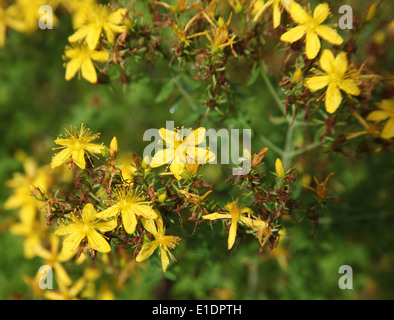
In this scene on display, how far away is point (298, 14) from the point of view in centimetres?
180

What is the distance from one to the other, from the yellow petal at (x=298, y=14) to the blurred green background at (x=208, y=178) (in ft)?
1.63

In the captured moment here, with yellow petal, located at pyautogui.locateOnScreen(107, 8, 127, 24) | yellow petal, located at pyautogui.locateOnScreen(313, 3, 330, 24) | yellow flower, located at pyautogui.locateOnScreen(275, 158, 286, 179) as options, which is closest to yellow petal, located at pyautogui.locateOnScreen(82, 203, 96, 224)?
yellow flower, located at pyautogui.locateOnScreen(275, 158, 286, 179)

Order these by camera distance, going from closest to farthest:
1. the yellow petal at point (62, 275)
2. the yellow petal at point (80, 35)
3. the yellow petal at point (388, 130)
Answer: the yellow petal at point (388, 130), the yellow petal at point (80, 35), the yellow petal at point (62, 275)

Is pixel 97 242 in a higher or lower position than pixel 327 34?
lower

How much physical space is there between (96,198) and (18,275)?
5.95 ft

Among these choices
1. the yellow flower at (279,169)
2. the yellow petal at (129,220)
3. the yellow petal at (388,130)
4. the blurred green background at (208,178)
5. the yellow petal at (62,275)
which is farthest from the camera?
the yellow petal at (62,275)

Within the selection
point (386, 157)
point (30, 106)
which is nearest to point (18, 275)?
point (30, 106)

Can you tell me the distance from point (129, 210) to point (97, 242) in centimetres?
Result: 22

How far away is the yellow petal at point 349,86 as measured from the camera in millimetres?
1800

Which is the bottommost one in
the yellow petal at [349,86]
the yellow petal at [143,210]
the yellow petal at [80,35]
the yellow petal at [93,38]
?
the yellow petal at [143,210]

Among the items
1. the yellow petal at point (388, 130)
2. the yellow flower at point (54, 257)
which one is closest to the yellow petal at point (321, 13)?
the yellow petal at point (388, 130)

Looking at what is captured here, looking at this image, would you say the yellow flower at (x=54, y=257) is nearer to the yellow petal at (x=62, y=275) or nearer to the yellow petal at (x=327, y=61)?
the yellow petal at (x=62, y=275)

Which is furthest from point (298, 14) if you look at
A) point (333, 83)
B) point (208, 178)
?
point (208, 178)

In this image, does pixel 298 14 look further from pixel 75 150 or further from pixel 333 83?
pixel 75 150
